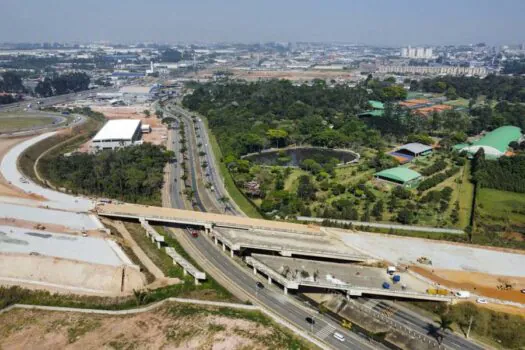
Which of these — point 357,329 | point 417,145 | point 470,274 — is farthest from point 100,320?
point 417,145

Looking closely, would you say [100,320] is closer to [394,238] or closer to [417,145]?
[394,238]

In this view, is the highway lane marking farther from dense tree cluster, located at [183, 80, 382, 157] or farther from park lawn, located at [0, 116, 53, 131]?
park lawn, located at [0, 116, 53, 131]

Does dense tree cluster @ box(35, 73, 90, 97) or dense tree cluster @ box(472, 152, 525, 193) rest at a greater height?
dense tree cluster @ box(35, 73, 90, 97)

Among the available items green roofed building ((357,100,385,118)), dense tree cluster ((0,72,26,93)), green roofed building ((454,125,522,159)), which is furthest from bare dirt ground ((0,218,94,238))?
dense tree cluster ((0,72,26,93))

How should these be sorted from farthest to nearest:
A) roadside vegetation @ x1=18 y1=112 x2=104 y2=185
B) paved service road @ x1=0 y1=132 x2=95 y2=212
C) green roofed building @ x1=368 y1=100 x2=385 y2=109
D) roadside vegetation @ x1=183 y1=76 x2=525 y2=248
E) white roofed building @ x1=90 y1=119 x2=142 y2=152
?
green roofed building @ x1=368 y1=100 x2=385 y2=109 < white roofed building @ x1=90 y1=119 x2=142 y2=152 < roadside vegetation @ x1=18 y1=112 x2=104 y2=185 < roadside vegetation @ x1=183 y1=76 x2=525 y2=248 < paved service road @ x1=0 y1=132 x2=95 y2=212

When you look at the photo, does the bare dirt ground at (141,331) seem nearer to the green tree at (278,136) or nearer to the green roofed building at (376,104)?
the green tree at (278,136)

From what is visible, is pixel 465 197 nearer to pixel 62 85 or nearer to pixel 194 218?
Answer: pixel 194 218
